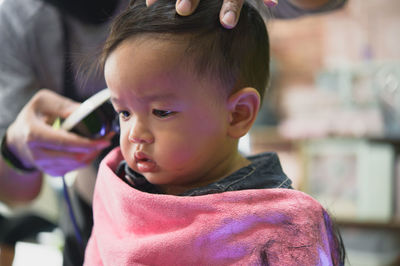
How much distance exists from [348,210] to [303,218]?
1734 millimetres

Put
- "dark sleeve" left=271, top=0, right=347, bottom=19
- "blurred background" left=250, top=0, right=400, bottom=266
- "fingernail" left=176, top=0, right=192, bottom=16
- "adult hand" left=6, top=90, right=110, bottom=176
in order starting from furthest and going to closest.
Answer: "blurred background" left=250, top=0, right=400, bottom=266
"dark sleeve" left=271, top=0, right=347, bottom=19
"adult hand" left=6, top=90, right=110, bottom=176
"fingernail" left=176, top=0, right=192, bottom=16

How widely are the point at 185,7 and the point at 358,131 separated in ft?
5.73

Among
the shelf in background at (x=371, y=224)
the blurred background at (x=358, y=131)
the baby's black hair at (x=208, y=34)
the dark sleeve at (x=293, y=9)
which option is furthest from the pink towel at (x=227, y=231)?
the shelf in background at (x=371, y=224)

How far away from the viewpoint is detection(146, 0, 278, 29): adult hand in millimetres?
437

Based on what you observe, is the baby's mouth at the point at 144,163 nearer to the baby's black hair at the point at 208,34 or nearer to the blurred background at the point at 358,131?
the baby's black hair at the point at 208,34

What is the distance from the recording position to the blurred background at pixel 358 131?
202 centimetres

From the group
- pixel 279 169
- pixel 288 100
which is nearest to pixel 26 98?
pixel 279 169

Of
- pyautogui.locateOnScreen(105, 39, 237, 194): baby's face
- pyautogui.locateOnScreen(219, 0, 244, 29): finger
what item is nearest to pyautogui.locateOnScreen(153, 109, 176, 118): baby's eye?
pyautogui.locateOnScreen(105, 39, 237, 194): baby's face

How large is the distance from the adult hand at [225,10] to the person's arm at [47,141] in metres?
0.25

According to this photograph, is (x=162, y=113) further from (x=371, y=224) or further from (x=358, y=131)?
(x=371, y=224)

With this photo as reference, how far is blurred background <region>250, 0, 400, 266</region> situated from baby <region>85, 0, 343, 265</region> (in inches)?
59.7

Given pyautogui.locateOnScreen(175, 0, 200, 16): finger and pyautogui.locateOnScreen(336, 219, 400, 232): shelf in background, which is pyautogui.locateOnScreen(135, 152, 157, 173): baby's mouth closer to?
pyautogui.locateOnScreen(175, 0, 200, 16): finger

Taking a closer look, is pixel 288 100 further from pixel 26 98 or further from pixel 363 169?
pixel 26 98

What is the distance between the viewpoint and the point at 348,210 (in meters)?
2.07
